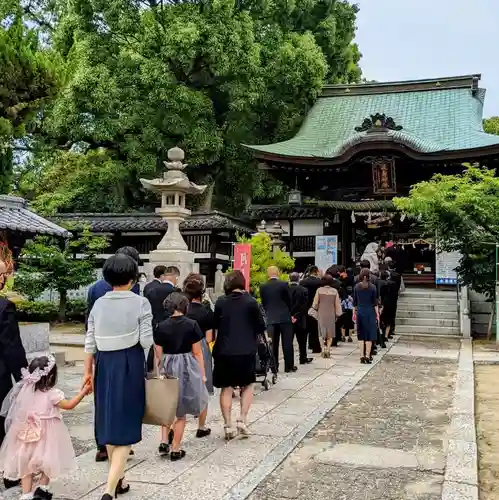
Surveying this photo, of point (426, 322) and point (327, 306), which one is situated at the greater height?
point (327, 306)

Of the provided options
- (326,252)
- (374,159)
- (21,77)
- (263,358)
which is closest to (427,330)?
(326,252)

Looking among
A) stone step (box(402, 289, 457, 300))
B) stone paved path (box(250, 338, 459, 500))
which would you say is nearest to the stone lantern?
stone paved path (box(250, 338, 459, 500))

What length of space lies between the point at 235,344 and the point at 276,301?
12.1 feet

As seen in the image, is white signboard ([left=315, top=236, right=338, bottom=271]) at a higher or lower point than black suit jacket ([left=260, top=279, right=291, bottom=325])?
higher

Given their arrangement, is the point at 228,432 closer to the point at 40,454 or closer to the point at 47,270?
the point at 40,454

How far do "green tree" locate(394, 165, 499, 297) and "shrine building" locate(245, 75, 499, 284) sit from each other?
3099 mm

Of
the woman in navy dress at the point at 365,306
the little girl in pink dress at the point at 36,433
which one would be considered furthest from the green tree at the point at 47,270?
the little girl in pink dress at the point at 36,433

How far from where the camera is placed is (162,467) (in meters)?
4.86

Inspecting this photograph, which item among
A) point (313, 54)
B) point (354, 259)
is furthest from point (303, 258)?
point (313, 54)

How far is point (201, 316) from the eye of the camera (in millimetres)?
5789

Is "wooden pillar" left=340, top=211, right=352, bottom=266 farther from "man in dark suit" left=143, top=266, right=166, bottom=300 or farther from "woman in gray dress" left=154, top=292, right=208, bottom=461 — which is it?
"woman in gray dress" left=154, top=292, right=208, bottom=461

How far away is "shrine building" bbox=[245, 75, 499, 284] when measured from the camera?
20109 mm

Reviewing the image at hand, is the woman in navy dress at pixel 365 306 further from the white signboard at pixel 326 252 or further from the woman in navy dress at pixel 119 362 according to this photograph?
the white signboard at pixel 326 252

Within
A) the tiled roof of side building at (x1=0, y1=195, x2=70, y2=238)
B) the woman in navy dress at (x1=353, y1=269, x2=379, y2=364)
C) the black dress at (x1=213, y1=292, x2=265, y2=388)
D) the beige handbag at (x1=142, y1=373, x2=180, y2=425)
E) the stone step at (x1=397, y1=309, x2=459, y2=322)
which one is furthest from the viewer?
the stone step at (x1=397, y1=309, x2=459, y2=322)
